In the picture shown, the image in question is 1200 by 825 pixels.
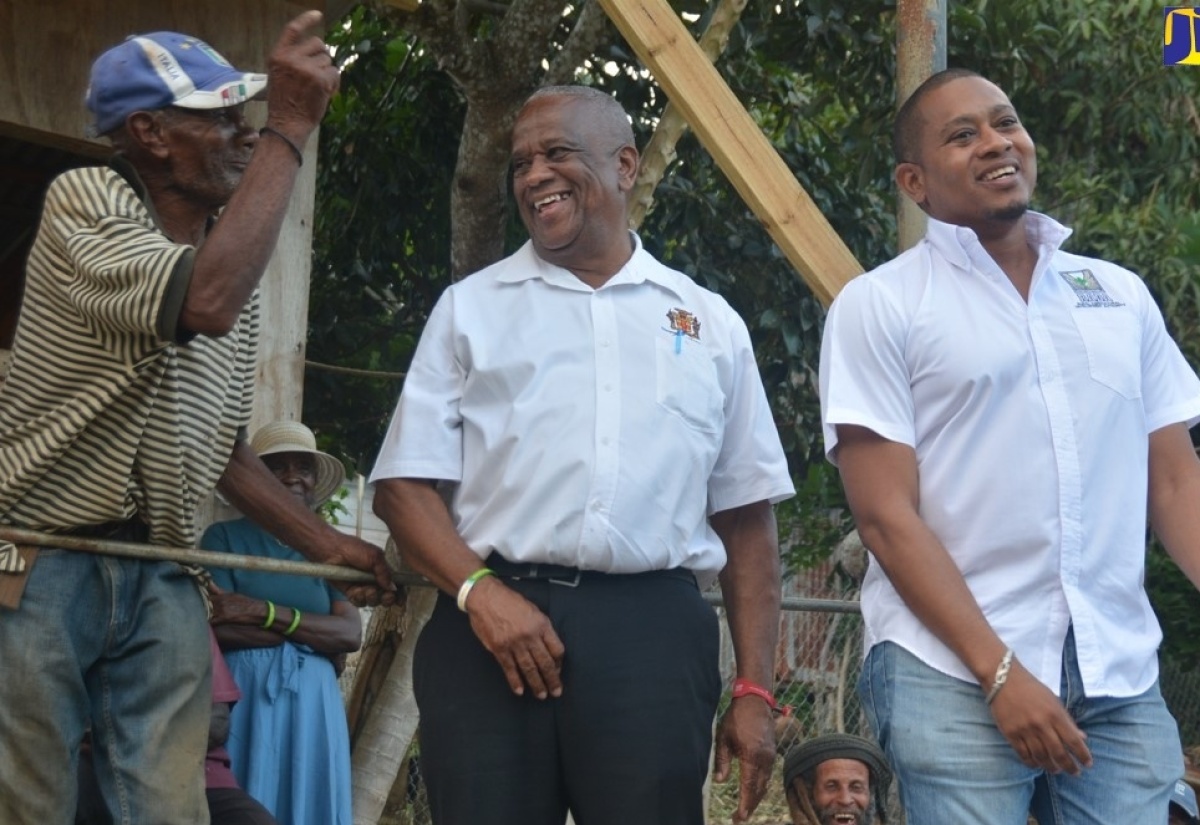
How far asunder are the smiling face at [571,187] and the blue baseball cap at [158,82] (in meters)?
0.51

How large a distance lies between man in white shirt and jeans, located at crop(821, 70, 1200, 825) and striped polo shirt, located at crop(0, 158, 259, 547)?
1.13 metres

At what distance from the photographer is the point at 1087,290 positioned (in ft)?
10.2

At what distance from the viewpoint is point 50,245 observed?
2998 mm

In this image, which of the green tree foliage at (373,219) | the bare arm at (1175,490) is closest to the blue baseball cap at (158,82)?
the bare arm at (1175,490)

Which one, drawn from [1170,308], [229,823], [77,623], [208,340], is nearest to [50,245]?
[208,340]

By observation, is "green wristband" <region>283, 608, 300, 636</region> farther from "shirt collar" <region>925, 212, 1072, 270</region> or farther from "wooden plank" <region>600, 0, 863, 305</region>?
"shirt collar" <region>925, 212, 1072, 270</region>

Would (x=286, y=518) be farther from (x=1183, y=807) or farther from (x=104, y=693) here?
(x=1183, y=807)

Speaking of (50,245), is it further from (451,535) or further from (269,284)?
(269,284)

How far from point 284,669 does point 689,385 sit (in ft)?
7.20

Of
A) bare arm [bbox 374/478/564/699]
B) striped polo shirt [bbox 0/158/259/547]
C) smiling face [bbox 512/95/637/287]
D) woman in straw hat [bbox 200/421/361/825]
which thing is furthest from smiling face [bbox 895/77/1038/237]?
woman in straw hat [bbox 200/421/361/825]

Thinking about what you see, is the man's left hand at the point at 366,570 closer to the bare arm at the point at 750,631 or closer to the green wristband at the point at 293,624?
the bare arm at the point at 750,631

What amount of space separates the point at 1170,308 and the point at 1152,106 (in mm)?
981

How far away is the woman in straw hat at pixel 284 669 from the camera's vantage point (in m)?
4.88

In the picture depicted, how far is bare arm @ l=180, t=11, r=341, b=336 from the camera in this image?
9.32ft
